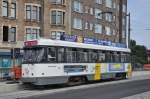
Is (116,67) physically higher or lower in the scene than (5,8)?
lower

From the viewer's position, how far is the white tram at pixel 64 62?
92.4 ft

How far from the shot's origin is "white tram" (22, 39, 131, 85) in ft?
92.4

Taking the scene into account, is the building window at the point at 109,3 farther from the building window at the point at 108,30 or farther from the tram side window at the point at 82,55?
the tram side window at the point at 82,55

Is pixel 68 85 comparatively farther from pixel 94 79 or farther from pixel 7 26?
pixel 7 26

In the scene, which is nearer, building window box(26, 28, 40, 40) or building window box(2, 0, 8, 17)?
building window box(2, 0, 8, 17)

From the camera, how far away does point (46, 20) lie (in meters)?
64.1

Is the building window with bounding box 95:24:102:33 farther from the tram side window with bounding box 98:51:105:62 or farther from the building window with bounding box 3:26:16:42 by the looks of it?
the tram side window with bounding box 98:51:105:62

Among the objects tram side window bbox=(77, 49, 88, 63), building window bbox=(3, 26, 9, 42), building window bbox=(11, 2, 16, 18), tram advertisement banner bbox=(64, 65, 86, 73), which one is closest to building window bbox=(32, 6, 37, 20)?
building window bbox=(11, 2, 16, 18)

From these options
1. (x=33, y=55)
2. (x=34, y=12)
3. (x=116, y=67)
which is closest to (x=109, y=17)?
(x=34, y=12)

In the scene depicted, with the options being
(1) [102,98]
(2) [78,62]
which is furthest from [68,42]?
(1) [102,98]

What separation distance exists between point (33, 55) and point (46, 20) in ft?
118

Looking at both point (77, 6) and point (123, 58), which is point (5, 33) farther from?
point (123, 58)

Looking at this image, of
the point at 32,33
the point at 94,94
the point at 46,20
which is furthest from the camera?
the point at 46,20

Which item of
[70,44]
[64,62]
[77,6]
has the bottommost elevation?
[64,62]
